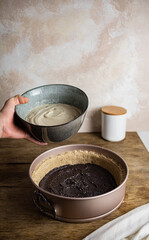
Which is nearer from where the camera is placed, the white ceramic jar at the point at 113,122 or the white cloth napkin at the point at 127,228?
the white cloth napkin at the point at 127,228

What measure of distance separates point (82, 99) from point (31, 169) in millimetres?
361

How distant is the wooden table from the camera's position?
2.79ft

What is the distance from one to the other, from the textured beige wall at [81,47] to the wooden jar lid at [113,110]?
9cm

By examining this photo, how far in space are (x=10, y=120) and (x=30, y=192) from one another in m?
0.32

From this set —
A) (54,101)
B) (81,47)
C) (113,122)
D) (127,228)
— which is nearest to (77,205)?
(127,228)

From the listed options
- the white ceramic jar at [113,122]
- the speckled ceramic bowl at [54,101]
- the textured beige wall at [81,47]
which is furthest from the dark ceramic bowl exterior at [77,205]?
the textured beige wall at [81,47]

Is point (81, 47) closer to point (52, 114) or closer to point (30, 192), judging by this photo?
point (52, 114)

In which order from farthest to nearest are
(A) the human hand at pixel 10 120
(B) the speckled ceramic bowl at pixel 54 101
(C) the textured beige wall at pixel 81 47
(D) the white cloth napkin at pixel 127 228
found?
1. (C) the textured beige wall at pixel 81 47
2. (A) the human hand at pixel 10 120
3. (B) the speckled ceramic bowl at pixel 54 101
4. (D) the white cloth napkin at pixel 127 228

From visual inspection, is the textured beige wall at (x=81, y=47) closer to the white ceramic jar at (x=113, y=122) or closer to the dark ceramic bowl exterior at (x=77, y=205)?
the white ceramic jar at (x=113, y=122)

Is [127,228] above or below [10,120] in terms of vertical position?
below

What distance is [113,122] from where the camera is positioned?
139 centimetres

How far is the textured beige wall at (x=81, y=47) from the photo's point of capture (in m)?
1.31

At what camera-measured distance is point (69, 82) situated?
1460 millimetres

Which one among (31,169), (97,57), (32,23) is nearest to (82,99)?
(31,169)
